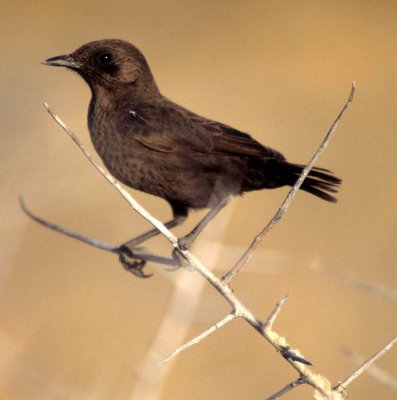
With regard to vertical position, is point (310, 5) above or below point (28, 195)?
above

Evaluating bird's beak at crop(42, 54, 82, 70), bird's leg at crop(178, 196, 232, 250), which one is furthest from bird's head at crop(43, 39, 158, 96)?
bird's leg at crop(178, 196, 232, 250)

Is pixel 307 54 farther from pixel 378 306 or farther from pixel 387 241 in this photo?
pixel 378 306

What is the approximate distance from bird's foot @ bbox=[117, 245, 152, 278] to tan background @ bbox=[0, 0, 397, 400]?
0.21m

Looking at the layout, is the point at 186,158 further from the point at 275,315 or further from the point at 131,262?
the point at 275,315

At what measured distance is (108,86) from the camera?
488 cm

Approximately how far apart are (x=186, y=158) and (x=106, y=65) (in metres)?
0.80

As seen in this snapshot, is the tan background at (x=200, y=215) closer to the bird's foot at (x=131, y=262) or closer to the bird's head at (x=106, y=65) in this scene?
the bird's foot at (x=131, y=262)

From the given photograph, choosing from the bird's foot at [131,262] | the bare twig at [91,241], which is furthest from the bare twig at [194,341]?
the bird's foot at [131,262]

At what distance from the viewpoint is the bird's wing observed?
4.47 meters

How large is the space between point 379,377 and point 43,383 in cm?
131

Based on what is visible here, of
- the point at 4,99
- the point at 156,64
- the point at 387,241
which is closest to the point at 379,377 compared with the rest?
the point at 387,241

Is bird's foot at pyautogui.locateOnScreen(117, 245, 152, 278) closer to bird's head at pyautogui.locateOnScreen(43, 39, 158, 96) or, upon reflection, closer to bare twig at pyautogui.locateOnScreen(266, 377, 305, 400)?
bird's head at pyautogui.locateOnScreen(43, 39, 158, 96)

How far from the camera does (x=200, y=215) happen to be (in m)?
7.21

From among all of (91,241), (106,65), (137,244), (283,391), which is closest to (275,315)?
(283,391)
